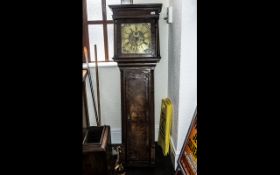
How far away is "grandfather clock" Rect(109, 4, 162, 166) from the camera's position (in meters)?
3.03

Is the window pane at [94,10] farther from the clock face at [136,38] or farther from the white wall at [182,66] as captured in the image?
the white wall at [182,66]

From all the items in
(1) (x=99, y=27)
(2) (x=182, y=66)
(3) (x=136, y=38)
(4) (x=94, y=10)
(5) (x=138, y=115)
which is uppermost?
(4) (x=94, y=10)

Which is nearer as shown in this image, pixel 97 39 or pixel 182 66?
pixel 182 66

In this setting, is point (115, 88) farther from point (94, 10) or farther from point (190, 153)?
point (190, 153)

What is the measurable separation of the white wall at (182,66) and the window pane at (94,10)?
898 mm

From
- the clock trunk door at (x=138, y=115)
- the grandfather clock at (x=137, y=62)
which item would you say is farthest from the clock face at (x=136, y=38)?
the clock trunk door at (x=138, y=115)

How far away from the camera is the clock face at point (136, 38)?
3088 millimetres

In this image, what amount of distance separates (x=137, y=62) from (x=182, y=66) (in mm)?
495

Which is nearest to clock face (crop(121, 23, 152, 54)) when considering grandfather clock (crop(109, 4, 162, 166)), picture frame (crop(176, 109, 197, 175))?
grandfather clock (crop(109, 4, 162, 166))

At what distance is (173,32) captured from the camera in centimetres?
319

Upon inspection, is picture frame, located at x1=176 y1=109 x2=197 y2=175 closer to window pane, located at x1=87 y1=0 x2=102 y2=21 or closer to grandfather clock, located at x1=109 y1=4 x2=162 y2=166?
grandfather clock, located at x1=109 y1=4 x2=162 y2=166

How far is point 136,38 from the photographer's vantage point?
3104mm

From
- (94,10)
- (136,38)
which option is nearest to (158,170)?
A: (136,38)
